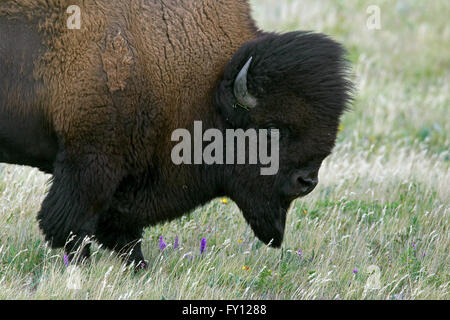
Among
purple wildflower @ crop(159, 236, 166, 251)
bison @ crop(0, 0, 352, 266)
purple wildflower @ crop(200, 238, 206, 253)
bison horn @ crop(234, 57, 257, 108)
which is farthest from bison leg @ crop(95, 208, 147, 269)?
bison horn @ crop(234, 57, 257, 108)

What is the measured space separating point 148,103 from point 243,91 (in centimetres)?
63

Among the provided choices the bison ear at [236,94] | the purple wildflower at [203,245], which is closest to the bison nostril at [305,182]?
the bison ear at [236,94]

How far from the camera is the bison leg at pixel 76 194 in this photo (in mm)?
4629

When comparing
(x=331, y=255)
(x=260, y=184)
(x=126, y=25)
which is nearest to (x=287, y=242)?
(x=331, y=255)

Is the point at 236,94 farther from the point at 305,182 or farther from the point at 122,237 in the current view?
the point at 122,237

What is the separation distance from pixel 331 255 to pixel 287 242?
1.44 ft

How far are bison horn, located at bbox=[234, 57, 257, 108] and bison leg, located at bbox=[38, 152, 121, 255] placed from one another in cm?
93

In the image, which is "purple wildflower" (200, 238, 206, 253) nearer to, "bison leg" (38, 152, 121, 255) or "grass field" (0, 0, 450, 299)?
"grass field" (0, 0, 450, 299)

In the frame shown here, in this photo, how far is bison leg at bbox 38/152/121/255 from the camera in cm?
463

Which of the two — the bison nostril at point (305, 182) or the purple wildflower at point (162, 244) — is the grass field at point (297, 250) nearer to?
the purple wildflower at point (162, 244)

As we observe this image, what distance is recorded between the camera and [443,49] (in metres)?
14.8

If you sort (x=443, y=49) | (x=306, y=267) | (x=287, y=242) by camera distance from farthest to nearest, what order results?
(x=443, y=49)
(x=287, y=242)
(x=306, y=267)

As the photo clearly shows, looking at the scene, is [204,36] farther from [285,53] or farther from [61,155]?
[61,155]

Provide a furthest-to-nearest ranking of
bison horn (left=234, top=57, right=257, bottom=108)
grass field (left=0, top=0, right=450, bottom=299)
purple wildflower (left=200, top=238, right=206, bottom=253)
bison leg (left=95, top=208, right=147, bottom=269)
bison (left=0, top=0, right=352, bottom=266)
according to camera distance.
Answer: purple wildflower (left=200, top=238, right=206, bottom=253)
bison leg (left=95, top=208, right=147, bottom=269)
grass field (left=0, top=0, right=450, bottom=299)
bison horn (left=234, top=57, right=257, bottom=108)
bison (left=0, top=0, right=352, bottom=266)
